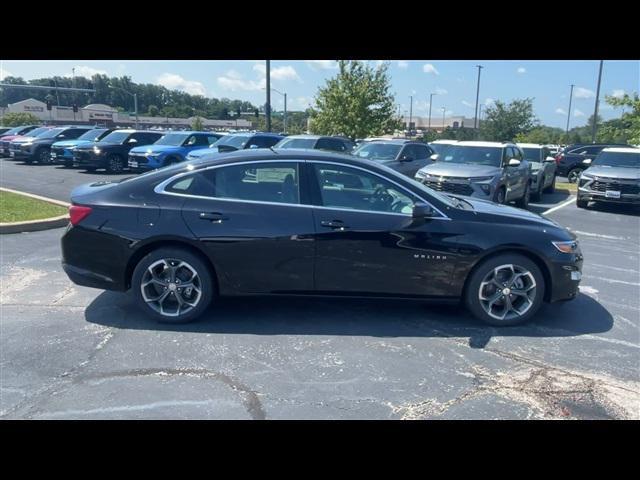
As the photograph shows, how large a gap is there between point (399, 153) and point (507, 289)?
352 inches

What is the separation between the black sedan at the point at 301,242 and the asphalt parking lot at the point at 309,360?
1.11 ft

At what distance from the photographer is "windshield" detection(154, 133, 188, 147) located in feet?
59.2

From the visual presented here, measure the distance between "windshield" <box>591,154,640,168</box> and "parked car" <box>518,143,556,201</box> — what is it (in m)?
1.42

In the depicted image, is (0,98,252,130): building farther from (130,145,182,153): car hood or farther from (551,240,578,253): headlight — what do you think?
A: (551,240,578,253): headlight

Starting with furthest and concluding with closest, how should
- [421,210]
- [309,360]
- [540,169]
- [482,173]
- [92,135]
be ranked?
[92,135] → [540,169] → [482,173] → [421,210] → [309,360]

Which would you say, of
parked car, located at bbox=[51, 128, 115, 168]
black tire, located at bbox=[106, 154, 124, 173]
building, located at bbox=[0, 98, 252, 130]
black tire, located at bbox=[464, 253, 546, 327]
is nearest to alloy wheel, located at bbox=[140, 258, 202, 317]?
black tire, located at bbox=[464, 253, 546, 327]

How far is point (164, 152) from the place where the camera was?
17.0m

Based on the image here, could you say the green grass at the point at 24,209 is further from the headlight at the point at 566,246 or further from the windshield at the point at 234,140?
the windshield at the point at 234,140

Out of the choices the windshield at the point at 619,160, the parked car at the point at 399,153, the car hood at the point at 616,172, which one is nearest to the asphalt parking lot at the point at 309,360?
the parked car at the point at 399,153

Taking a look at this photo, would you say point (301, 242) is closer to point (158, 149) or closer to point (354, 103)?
point (158, 149)

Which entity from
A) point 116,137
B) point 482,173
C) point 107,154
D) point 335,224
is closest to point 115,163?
point 107,154

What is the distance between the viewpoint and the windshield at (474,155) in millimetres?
11133
